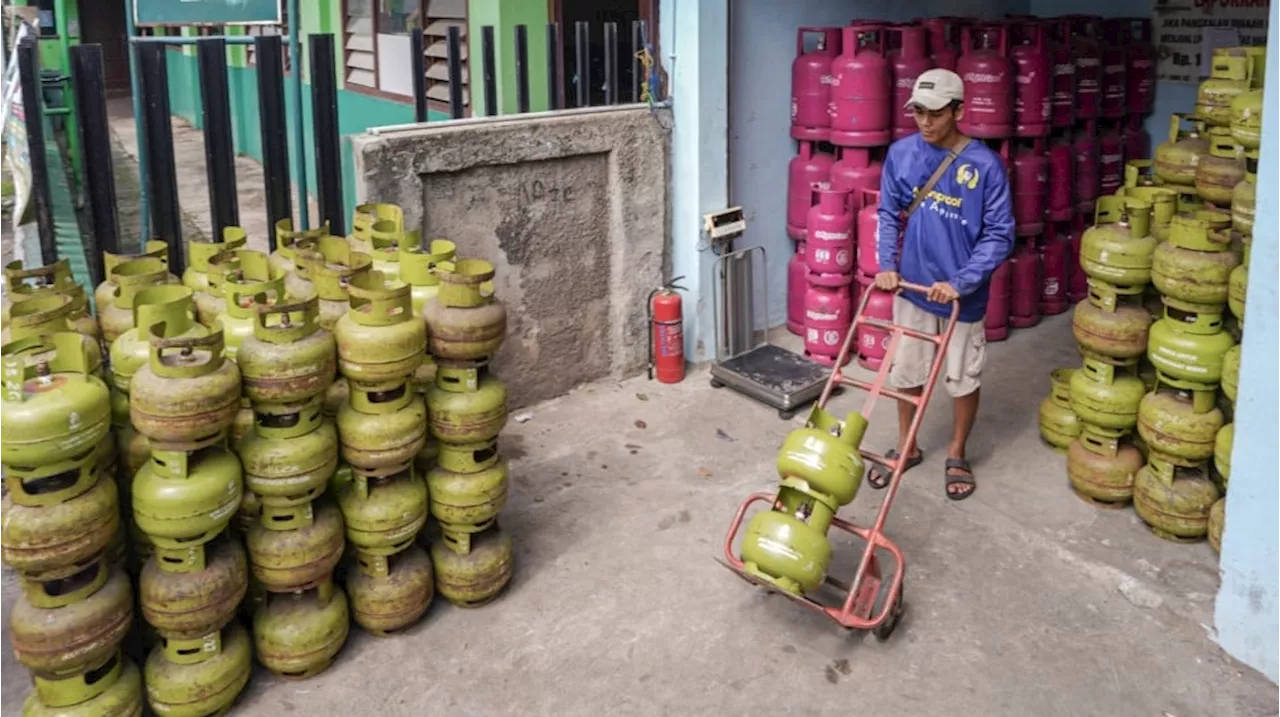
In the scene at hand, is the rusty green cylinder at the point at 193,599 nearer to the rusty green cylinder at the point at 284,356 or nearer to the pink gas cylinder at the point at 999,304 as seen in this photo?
the rusty green cylinder at the point at 284,356

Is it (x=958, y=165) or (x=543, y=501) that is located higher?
(x=958, y=165)

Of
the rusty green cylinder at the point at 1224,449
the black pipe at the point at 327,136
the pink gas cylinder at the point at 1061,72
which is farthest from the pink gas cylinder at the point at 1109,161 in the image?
the black pipe at the point at 327,136

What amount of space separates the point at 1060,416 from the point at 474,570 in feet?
10.5

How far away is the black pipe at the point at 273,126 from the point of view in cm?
532

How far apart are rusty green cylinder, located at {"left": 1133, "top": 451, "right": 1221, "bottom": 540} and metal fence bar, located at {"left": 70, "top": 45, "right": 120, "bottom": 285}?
4747mm

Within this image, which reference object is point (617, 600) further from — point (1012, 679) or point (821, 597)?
point (1012, 679)

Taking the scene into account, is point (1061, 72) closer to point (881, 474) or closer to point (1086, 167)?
point (1086, 167)

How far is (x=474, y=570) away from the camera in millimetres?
4465

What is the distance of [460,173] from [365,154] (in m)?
0.60

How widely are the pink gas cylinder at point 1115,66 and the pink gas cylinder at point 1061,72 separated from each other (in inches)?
19.1

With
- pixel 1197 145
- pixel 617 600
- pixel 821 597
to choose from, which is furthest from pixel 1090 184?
pixel 617 600

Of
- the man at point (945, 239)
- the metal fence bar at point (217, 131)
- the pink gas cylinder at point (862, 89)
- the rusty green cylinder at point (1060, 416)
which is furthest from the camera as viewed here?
the pink gas cylinder at point (862, 89)

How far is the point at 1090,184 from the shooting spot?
25.4 feet

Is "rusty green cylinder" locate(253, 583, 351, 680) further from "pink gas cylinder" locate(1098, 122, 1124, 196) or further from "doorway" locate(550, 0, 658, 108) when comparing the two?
"pink gas cylinder" locate(1098, 122, 1124, 196)
